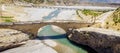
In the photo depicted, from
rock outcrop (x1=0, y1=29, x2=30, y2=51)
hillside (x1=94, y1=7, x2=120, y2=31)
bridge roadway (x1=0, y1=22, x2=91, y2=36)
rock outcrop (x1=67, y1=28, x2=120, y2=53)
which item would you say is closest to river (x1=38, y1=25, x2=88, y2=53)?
rock outcrop (x1=67, y1=28, x2=120, y2=53)

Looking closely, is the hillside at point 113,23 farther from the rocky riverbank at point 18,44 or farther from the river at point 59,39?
the rocky riverbank at point 18,44

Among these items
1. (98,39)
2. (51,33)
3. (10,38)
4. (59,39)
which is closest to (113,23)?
(98,39)

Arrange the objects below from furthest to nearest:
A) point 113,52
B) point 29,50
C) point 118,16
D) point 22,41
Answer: point 118,16, point 22,41, point 29,50, point 113,52

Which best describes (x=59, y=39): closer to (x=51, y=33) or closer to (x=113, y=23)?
(x=51, y=33)

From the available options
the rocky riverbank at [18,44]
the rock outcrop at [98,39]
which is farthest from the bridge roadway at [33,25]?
the rock outcrop at [98,39]

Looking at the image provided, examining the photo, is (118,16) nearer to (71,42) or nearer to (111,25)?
(111,25)

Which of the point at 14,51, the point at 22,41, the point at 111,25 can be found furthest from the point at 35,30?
the point at 111,25
